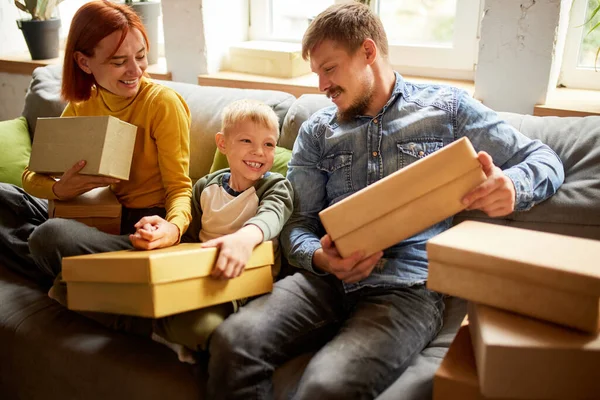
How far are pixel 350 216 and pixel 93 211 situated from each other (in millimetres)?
799

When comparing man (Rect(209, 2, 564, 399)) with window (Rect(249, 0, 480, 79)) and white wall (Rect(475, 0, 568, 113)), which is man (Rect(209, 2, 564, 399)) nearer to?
white wall (Rect(475, 0, 568, 113))

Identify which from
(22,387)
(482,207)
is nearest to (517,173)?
(482,207)

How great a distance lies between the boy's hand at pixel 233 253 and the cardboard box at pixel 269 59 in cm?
126

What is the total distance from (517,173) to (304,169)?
1.90ft

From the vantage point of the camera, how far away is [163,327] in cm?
150

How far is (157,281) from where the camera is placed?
4.41ft

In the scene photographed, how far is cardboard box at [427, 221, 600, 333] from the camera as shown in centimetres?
111

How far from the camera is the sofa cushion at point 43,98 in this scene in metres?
2.39

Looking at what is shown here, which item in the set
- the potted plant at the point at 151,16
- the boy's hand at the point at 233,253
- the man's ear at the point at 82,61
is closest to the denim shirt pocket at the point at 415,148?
the boy's hand at the point at 233,253

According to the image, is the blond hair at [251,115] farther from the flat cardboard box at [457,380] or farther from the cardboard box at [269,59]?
the cardboard box at [269,59]

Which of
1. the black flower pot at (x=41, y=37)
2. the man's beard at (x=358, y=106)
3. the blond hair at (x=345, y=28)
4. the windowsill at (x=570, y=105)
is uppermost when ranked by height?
the blond hair at (x=345, y=28)

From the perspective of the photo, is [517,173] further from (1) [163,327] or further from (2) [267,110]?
(1) [163,327]

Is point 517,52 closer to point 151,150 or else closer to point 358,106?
point 358,106

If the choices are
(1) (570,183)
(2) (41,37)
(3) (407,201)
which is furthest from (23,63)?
(1) (570,183)
